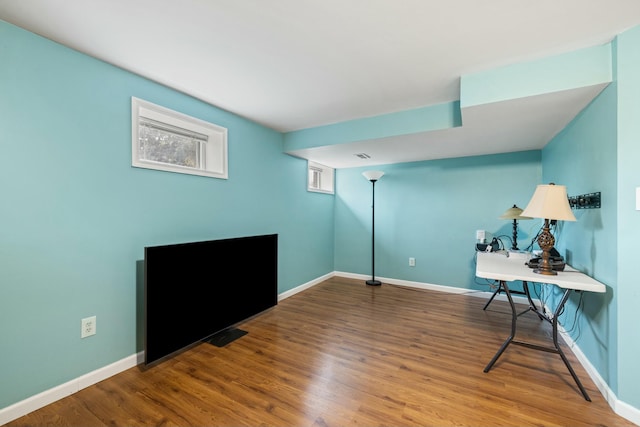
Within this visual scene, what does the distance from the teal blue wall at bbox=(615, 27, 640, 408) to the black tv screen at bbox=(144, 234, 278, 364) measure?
9.42ft

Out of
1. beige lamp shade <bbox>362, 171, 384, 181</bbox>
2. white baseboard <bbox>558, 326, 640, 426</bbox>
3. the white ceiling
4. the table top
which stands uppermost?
the white ceiling

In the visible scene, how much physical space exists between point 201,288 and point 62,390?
102cm

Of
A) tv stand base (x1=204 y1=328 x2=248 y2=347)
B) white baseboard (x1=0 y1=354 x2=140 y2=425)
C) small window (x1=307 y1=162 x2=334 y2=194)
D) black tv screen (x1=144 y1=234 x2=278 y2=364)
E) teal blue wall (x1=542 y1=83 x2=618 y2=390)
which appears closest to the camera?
white baseboard (x1=0 y1=354 x2=140 y2=425)

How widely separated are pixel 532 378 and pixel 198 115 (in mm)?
3579

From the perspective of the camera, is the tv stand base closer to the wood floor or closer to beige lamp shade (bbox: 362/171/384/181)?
the wood floor

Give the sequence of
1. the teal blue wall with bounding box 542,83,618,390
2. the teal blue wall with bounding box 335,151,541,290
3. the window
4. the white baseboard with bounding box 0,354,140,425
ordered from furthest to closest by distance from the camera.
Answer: the teal blue wall with bounding box 335,151,541,290 → the window → the teal blue wall with bounding box 542,83,618,390 → the white baseboard with bounding box 0,354,140,425

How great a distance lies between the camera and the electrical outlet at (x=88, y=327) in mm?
1887

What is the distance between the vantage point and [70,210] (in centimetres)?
182

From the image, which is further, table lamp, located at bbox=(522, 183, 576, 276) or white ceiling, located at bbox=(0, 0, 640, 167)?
table lamp, located at bbox=(522, 183, 576, 276)

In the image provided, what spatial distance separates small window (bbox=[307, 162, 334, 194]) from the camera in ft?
15.4

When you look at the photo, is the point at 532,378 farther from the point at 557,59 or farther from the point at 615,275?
the point at 557,59

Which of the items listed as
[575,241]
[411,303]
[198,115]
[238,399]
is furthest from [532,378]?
[198,115]

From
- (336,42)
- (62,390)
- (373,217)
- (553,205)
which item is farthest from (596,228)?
(62,390)

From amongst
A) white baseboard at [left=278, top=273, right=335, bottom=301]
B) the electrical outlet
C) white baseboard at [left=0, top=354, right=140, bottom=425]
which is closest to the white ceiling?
the electrical outlet
